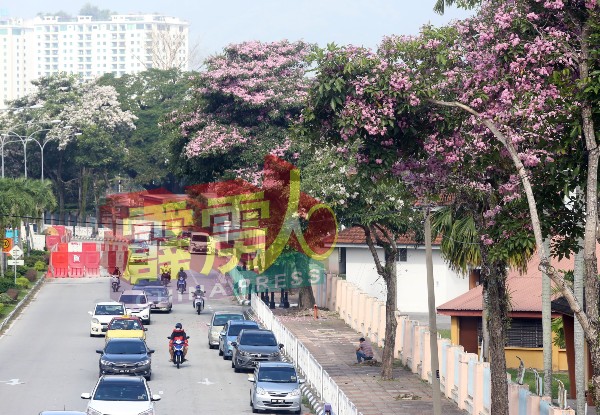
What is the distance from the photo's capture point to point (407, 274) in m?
60.7

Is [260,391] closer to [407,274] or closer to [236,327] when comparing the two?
[236,327]

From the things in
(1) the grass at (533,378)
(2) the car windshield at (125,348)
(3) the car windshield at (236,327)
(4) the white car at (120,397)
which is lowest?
(1) the grass at (533,378)

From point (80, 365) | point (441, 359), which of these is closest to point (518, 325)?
point (441, 359)

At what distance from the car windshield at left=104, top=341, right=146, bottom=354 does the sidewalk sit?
634cm

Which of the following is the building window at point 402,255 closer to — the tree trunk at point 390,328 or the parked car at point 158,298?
the parked car at point 158,298

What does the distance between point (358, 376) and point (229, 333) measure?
6.04 m

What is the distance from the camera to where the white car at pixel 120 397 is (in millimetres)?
30062

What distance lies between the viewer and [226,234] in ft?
277

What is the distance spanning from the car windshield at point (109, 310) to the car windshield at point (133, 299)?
3.63 m

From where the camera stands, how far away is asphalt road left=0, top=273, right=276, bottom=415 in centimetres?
3481

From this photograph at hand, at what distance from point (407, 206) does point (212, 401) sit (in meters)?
9.04

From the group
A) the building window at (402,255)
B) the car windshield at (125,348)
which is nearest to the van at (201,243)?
the building window at (402,255)

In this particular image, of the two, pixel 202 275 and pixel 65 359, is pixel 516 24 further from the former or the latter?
pixel 202 275

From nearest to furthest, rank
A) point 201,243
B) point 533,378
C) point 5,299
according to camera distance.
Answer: point 533,378, point 5,299, point 201,243
